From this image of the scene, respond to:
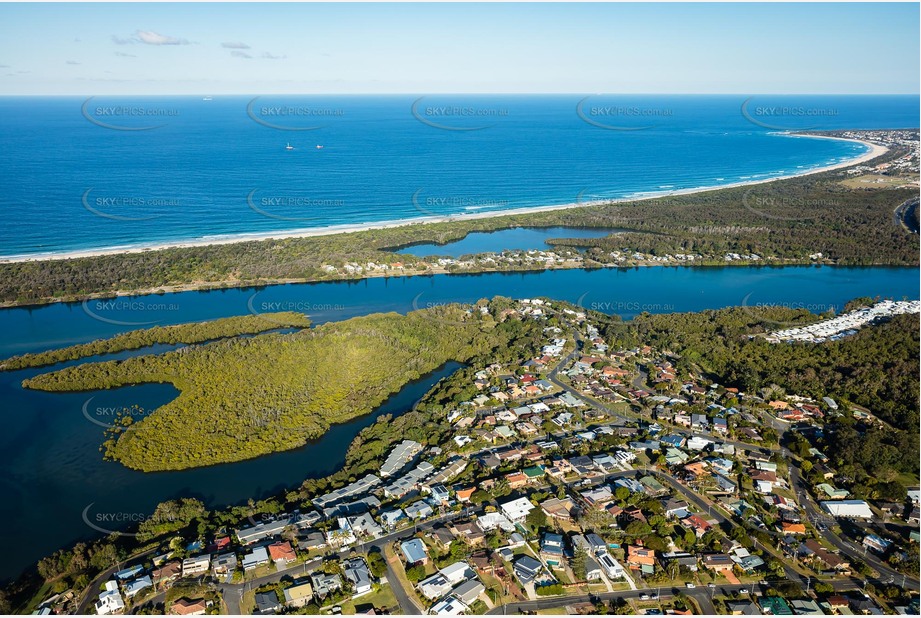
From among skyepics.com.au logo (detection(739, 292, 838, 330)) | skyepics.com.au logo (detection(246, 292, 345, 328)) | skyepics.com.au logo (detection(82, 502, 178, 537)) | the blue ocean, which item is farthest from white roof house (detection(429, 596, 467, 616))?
the blue ocean

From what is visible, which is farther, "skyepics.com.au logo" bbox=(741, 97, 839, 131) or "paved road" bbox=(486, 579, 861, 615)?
"skyepics.com.au logo" bbox=(741, 97, 839, 131)

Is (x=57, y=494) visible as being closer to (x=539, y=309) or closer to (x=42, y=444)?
(x=42, y=444)

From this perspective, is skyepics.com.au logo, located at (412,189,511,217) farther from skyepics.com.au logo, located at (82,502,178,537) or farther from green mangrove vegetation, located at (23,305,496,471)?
skyepics.com.au logo, located at (82,502,178,537)

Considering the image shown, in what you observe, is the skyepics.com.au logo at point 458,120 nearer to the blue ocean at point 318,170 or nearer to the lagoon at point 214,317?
the blue ocean at point 318,170

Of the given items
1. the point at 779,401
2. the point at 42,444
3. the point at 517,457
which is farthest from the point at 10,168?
the point at 779,401

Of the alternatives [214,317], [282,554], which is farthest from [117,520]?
[214,317]

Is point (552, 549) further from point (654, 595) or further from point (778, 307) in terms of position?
point (778, 307)
